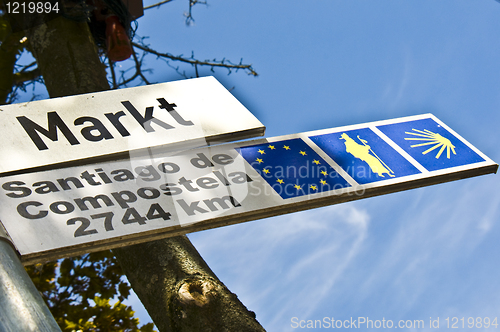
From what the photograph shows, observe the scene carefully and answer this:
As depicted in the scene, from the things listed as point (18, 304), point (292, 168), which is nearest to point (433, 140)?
point (292, 168)

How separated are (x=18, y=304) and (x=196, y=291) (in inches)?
27.9

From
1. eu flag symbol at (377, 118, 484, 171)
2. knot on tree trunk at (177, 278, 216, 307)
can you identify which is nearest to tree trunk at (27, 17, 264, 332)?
knot on tree trunk at (177, 278, 216, 307)

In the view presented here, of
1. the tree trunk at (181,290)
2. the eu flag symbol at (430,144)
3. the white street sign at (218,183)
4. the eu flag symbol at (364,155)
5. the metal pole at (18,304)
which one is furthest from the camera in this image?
the eu flag symbol at (430,144)

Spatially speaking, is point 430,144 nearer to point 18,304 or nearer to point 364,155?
point 364,155

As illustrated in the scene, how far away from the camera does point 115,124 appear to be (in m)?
1.64

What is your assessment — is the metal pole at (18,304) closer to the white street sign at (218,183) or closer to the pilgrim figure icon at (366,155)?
the white street sign at (218,183)

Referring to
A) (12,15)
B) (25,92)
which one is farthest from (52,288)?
(12,15)

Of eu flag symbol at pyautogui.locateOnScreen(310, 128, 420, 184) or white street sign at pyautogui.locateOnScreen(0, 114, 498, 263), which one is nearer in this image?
white street sign at pyautogui.locateOnScreen(0, 114, 498, 263)

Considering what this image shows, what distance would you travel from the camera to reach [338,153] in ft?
5.83

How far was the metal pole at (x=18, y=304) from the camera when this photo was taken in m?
0.91

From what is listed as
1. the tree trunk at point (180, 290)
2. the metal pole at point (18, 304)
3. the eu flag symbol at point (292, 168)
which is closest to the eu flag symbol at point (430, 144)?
the eu flag symbol at point (292, 168)

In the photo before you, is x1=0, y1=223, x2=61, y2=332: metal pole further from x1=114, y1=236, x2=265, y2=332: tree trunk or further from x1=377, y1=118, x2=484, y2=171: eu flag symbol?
x1=377, y1=118, x2=484, y2=171: eu flag symbol

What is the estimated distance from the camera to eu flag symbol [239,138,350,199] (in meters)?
1.59

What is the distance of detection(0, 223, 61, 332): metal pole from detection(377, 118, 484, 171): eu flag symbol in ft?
4.66
